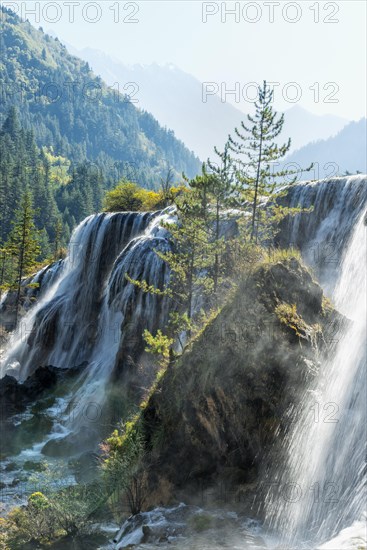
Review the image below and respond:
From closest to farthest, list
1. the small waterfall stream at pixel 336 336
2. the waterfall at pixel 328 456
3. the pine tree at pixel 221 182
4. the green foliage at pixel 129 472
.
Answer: the waterfall at pixel 328 456 < the small waterfall stream at pixel 336 336 < the green foliage at pixel 129 472 < the pine tree at pixel 221 182

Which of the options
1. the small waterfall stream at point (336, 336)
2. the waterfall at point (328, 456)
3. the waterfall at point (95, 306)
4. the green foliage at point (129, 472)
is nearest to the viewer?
the waterfall at point (328, 456)

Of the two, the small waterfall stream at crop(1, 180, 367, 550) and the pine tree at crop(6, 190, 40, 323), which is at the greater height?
the pine tree at crop(6, 190, 40, 323)

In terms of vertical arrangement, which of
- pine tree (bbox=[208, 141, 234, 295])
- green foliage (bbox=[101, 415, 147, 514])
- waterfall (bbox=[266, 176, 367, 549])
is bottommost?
green foliage (bbox=[101, 415, 147, 514])

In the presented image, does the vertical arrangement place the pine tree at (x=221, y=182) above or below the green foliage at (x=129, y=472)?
above

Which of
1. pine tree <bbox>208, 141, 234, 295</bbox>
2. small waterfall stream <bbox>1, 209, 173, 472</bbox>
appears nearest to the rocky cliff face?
pine tree <bbox>208, 141, 234, 295</bbox>

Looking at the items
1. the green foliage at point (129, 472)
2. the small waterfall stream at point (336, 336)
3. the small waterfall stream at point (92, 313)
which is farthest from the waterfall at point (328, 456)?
the small waterfall stream at point (92, 313)

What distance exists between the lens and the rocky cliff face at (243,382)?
43.9 ft

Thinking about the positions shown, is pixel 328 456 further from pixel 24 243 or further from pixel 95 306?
pixel 24 243

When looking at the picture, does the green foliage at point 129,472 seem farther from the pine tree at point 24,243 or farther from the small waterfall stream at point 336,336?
the pine tree at point 24,243

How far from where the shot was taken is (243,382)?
1393 centimetres

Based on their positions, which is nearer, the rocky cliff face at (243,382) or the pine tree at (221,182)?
the rocky cliff face at (243,382)

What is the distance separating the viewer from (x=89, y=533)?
1460cm

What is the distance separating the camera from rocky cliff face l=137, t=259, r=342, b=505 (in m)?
13.4

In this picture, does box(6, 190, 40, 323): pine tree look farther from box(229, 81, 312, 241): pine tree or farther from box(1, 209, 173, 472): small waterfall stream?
box(229, 81, 312, 241): pine tree
